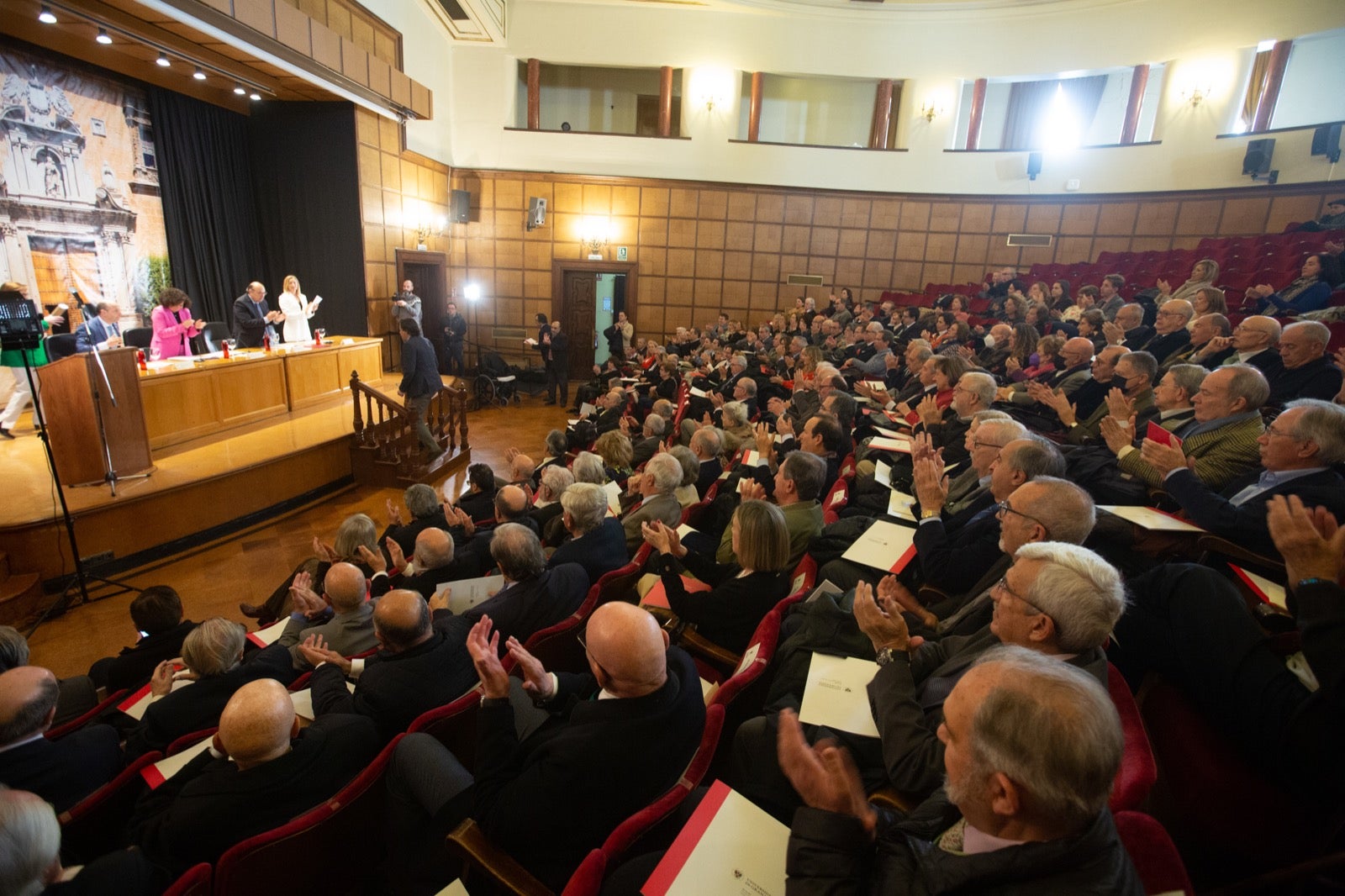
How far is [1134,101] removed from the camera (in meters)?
9.91

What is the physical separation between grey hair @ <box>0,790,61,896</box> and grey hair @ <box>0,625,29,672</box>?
4.57 feet

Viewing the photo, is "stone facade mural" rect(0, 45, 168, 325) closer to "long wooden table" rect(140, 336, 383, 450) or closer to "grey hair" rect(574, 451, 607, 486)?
"long wooden table" rect(140, 336, 383, 450)

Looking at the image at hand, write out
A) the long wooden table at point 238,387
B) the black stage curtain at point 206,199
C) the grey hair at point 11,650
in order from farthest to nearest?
1. the black stage curtain at point 206,199
2. the long wooden table at point 238,387
3. the grey hair at point 11,650

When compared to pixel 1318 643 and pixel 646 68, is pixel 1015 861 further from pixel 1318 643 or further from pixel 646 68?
pixel 646 68

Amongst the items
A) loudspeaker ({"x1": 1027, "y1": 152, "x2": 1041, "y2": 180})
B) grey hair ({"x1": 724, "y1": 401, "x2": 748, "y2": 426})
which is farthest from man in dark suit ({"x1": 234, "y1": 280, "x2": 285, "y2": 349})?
loudspeaker ({"x1": 1027, "y1": 152, "x2": 1041, "y2": 180})

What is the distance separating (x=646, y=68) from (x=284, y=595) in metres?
11.8

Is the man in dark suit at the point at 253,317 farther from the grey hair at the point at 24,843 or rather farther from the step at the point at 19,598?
the grey hair at the point at 24,843

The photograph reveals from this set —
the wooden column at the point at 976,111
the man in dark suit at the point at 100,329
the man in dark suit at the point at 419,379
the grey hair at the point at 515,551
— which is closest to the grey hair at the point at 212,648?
the grey hair at the point at 515,551

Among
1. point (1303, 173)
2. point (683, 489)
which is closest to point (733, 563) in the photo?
point (683, 489)

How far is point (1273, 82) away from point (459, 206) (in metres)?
13.0

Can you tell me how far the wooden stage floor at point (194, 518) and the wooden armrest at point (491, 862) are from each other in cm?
329

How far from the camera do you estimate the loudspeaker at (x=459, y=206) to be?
11430 millimetres

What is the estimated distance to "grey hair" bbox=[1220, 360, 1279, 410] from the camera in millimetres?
2324

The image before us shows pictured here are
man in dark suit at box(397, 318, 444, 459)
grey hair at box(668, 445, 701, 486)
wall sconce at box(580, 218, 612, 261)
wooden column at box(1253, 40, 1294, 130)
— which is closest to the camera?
grey hair at box(668, 445, 701, 486)
